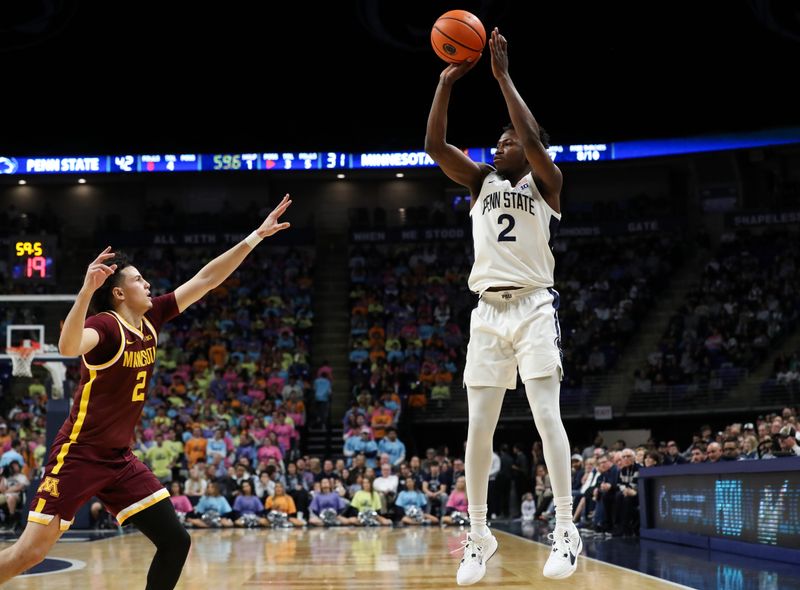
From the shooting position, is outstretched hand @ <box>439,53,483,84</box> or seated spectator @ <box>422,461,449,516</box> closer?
outstretched hand @ <box>439,53,483,84</box>

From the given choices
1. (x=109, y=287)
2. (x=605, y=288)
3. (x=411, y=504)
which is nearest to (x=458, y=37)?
(x=109, y=287)

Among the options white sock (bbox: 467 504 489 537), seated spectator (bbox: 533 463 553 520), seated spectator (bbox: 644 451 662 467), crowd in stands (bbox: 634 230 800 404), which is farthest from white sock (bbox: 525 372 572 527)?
crowd in stands (bbox: 634 230 800 404)

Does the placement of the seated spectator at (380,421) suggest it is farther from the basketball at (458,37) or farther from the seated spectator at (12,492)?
the basketball at (458,37)

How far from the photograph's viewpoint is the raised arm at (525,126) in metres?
5.19

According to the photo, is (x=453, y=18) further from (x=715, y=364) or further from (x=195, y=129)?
(x=195, y=129)

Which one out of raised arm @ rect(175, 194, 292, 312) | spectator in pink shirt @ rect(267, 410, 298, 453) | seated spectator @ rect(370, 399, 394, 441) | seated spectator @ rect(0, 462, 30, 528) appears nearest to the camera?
raised arm @ rect(175, 194, 292, 312)

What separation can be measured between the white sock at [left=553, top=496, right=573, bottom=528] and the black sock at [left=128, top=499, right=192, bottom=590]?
2004mm

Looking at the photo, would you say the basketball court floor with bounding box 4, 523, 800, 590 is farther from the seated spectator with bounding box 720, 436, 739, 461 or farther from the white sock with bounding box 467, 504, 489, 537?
the white sock with bounding box 467, 504, 489, 537

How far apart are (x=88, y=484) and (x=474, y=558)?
2.09 meters

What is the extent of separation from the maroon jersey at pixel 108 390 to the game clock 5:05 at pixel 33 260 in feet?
35.6

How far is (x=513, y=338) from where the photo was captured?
5348mm

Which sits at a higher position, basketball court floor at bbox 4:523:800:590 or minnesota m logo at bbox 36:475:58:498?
minnesota m logo at bbox 36:475:58:498

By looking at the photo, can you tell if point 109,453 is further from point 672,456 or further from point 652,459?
point 672,456

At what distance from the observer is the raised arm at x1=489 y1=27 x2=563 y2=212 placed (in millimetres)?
5188
